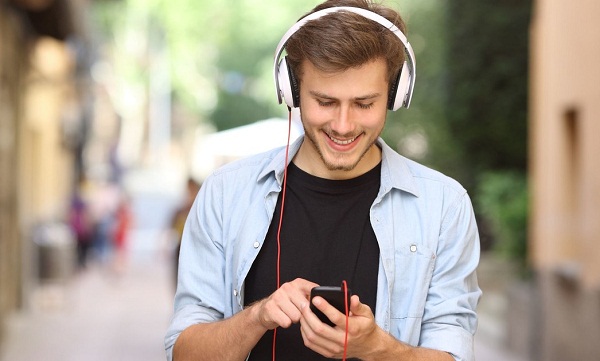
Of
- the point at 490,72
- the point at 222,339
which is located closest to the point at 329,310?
the point at 222,339

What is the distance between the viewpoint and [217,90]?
157 ft

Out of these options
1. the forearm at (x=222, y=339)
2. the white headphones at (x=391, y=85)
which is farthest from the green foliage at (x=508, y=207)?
the forearm at (x=222, y=339)

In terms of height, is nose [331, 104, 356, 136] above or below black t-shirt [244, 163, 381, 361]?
above

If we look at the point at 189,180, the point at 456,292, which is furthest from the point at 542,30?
the point at 456,292

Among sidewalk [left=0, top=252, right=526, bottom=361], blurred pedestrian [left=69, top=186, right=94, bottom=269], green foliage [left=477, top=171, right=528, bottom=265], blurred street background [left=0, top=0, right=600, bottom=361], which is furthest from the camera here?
blurred pedestrian [left=69, top=186, right=94, bottom=269]

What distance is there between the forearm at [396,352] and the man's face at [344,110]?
1.46ft

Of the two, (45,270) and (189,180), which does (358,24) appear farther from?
(45,270)

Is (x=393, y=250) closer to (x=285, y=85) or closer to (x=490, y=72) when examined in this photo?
(x=285, y=85)

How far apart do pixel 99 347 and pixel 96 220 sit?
12.9 meters

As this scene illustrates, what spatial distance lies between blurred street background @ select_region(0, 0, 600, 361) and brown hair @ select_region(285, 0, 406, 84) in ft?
1.48

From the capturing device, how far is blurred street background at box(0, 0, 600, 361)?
11.2m

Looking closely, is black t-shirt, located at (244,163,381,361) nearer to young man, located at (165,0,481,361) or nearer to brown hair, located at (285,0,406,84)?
young man, located at (165,0,481,361)

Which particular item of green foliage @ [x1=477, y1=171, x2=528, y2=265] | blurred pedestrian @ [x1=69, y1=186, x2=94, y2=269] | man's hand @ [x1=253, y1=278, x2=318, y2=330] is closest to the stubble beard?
man's hand @ [x1=253, y1=278, x2=318, y2=330]

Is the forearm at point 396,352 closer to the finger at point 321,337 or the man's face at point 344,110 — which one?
the finger at point 321,337
